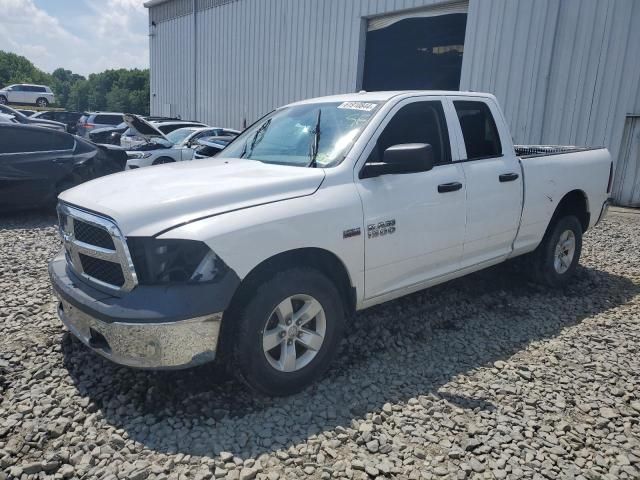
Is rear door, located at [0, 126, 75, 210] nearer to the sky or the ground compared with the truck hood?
nearer to the ground

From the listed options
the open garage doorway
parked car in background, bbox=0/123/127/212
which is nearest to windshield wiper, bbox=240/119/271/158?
parked car in background, bbox=0/123/127/212

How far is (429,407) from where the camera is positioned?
3.23m

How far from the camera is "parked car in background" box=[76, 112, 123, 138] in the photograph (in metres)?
20.5

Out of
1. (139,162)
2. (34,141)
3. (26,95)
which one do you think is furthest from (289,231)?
(26,95)

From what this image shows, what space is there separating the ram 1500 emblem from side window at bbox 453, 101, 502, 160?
122 cm

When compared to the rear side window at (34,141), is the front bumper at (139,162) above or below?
below

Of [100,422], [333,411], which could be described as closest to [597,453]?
[333,411]

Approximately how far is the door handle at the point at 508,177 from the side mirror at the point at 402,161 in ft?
4.25

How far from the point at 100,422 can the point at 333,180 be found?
6.70 feet

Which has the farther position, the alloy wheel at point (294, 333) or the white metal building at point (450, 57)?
the white metal building at point (450, 57)

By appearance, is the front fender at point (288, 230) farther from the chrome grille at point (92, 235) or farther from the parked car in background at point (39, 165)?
the parked car in background at point (39, 165)

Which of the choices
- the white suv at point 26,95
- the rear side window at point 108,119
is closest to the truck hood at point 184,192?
the rear side window at point 108,119

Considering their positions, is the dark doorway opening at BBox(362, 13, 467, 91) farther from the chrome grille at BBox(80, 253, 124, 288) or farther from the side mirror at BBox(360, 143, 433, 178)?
the chrome grille at BBox(80, 253, 124, 288)

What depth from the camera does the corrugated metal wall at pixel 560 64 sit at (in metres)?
10.9
